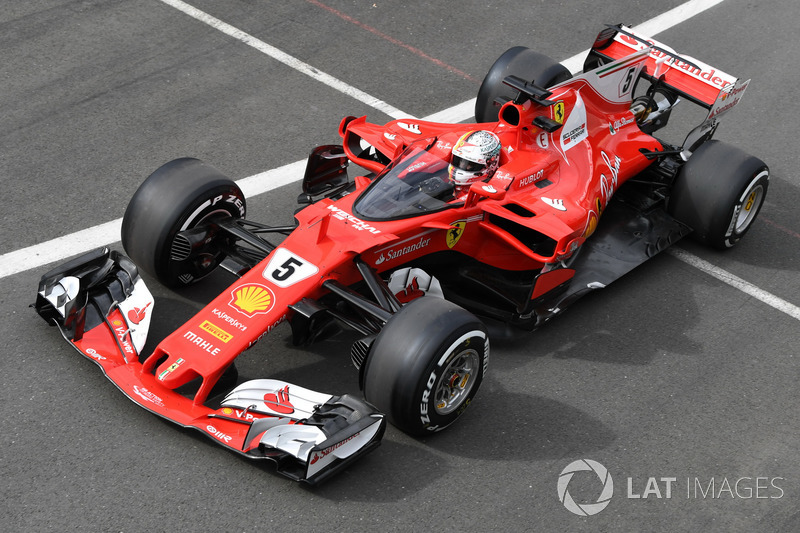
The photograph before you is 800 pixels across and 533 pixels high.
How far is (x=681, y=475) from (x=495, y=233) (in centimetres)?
218

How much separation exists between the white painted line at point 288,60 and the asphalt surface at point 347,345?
112 mm

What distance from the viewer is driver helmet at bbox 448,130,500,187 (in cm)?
719

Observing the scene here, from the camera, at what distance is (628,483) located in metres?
6.16

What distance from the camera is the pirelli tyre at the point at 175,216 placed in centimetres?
696

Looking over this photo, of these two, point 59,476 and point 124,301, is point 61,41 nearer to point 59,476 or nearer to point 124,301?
point 124,301

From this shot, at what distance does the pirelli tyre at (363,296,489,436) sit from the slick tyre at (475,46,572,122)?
3703 mm

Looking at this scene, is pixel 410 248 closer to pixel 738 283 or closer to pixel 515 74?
pixel 515 74

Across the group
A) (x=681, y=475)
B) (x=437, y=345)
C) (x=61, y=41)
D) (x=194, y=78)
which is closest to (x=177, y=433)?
(x=437, y=345)

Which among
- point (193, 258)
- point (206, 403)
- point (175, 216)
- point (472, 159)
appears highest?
point (472, 159)

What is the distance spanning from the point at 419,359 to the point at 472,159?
6.65 feet

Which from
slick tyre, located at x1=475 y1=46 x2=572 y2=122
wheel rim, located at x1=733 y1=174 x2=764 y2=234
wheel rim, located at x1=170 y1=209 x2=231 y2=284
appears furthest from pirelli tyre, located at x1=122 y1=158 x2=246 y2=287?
A: wheel rim, located at x1=733 y1=174 x2=764 y2=234

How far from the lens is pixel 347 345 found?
7.06 metres

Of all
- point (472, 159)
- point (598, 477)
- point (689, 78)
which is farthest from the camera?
point (689, 78)

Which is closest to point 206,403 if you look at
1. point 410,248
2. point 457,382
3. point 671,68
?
point 457,382
